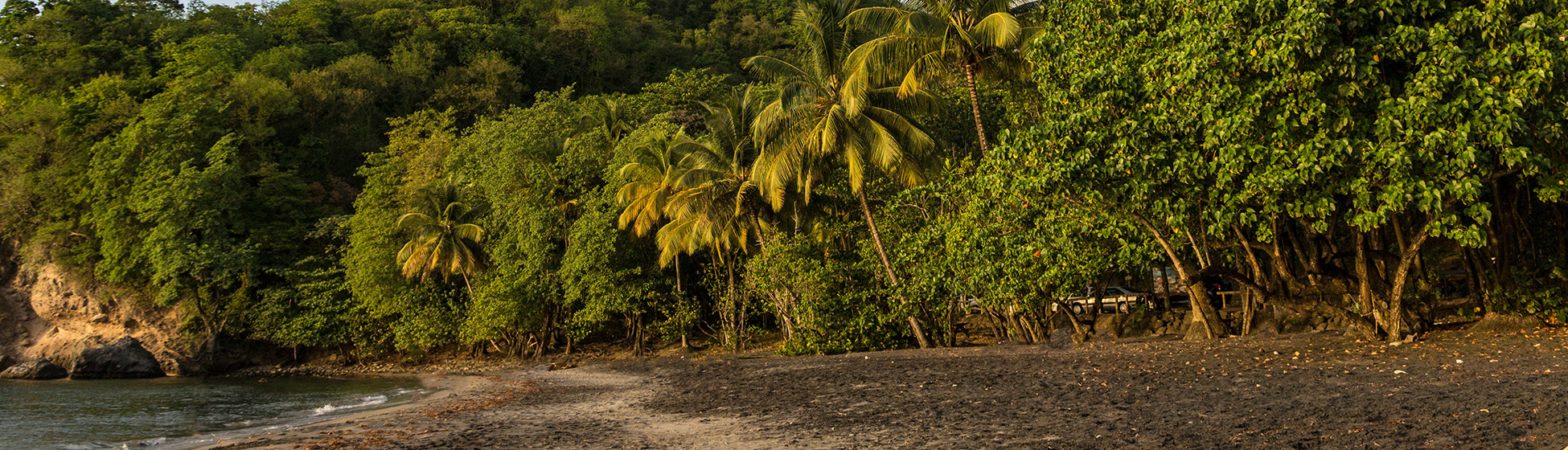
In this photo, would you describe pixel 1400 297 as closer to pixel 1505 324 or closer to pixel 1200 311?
pixel 1505 324

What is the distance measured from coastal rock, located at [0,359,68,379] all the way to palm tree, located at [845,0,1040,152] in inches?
1301

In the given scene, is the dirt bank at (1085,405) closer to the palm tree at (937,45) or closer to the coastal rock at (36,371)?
the palm tree at (937,45)

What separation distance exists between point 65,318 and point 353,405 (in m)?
25.0

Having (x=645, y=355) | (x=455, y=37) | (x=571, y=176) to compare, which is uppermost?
(x=455, y=37)

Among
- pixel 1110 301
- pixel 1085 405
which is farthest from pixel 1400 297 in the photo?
pixel 1110 301

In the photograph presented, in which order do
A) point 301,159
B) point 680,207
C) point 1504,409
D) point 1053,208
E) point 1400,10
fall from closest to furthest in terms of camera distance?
1. point 1504,409
2. point 1400,10
3. point 1053,208
4. point 680,207
5. point 301,159

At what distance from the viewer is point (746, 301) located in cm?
2567

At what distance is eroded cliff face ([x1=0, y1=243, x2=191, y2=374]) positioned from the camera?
33500mm

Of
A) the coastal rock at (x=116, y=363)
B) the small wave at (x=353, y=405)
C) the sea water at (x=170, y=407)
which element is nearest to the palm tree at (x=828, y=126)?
the small wave at (x=353, y=405)

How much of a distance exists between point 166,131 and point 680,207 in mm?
22479

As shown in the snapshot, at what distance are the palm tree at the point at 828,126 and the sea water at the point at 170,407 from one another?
30.9 ft

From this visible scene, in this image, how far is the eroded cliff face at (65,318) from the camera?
110 feet

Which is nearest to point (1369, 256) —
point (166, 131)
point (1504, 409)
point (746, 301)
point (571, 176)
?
point (1504, 409)

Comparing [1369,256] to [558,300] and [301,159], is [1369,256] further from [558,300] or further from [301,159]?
[301,159]
